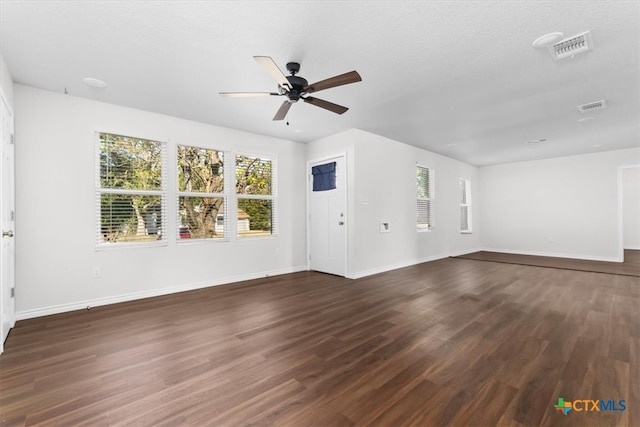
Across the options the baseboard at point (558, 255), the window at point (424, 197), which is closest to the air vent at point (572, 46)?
the window at point (424, 197)

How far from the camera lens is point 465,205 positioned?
28.0 ft

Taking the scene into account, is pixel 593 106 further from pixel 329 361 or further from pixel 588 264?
pixel 329 361

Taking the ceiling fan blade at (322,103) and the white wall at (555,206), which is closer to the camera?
the ceiling fan blade at (322,103)

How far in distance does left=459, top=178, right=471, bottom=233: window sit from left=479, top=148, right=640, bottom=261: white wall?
636 mm

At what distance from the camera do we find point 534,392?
1.77 meters

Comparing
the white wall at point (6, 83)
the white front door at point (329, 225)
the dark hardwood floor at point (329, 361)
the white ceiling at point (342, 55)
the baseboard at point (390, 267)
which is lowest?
the dark hardwood floor at point (329, 361)

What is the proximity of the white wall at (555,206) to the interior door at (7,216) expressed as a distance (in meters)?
10.1

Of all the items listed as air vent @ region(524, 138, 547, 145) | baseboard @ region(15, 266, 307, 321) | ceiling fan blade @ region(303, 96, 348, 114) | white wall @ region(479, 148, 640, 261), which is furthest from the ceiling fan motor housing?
white wall @ region(479, 148, 640, 261)

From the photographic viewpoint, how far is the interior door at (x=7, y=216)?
261cm

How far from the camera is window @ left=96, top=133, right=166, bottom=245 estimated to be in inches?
145

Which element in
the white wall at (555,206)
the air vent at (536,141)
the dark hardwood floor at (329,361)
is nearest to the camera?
the dark hardwood floor at (329,361)

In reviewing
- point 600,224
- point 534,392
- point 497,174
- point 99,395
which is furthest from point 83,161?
point 600,224

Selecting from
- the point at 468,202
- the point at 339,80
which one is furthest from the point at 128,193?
the point at 468,202

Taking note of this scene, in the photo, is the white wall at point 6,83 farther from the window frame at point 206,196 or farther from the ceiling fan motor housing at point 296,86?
the ceiling fan motor housing at point 296,86
